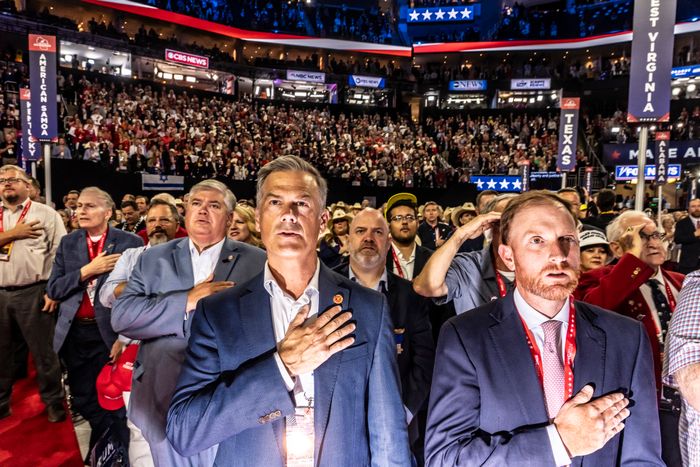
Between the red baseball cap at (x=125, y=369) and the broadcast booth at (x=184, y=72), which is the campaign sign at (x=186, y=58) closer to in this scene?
the broadcast booth at (x=184, y=72)

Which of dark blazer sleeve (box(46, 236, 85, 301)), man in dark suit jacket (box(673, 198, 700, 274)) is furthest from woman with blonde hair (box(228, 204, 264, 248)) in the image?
man in dark suit jacket (box(673, 198, 700, 274))

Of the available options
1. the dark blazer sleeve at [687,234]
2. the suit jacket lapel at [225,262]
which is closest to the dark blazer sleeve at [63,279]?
the suit jacket lapel at [225,262]

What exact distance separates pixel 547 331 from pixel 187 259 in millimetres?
1922

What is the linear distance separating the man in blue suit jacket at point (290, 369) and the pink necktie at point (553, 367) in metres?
0.47

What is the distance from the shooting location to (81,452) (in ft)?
12.7

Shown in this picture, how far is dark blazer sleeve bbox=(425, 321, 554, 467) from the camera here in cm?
140

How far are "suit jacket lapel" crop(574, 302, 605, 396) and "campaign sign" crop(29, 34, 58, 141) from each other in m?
9.09

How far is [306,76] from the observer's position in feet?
101

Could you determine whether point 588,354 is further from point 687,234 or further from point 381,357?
point 687,234

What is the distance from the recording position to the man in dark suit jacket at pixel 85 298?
3.92 metres

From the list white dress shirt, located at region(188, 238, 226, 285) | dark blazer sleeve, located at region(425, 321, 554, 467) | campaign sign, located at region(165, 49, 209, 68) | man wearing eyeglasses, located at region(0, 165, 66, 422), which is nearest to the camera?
dark blazer sleeve, located at region(425, 321, 554, 467)

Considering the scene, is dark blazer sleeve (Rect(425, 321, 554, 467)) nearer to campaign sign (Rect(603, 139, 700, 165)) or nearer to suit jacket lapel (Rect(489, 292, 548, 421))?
suit jacket lapel (Rect(489, 292, 548, 421))

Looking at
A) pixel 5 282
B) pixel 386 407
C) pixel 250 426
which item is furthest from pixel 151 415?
pixel 5 282

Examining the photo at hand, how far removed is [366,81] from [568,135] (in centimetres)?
2167
